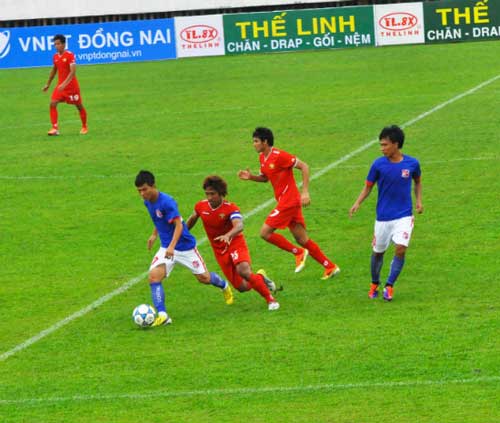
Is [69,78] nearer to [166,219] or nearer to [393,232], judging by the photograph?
[166,219]

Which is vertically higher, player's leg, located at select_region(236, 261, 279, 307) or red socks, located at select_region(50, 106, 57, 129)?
red socks, located at select_region(50, 106, 57, 129)

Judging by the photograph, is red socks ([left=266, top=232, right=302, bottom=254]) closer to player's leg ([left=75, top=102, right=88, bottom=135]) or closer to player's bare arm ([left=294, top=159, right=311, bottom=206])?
player's bare arm ([left=294, top=159, right=311, bottom=206])

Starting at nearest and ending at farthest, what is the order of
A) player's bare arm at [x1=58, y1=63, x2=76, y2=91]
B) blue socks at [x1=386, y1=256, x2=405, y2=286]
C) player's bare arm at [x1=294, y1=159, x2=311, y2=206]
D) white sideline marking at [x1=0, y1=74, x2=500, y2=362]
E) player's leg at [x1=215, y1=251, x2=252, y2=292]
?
1. white sideline marking at [x1=0, y1=74, x2=500, y2=362]
2. blue socks at [x1=386, y1=256, x2=405, y2=286]
3. player's leg at [x1=215, y1=251, x2=252, y2=292]
4. player's bare arm at [x1=294, y1=159, x2=311, y2=206]
5. player's bare arm at [x1=58, y1=63, x2=76, y2=91]

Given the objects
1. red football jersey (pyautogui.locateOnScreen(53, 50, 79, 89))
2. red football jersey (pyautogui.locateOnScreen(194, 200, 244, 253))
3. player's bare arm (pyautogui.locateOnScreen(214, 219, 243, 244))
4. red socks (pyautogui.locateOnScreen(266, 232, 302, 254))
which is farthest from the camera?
red football jersey (pyautogui.locateOnScreen(53, 50, 79, 89))

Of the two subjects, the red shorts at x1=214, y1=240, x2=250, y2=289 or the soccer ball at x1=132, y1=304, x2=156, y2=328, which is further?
the red shorts at x1=214, y1=240, x2=250, y2=289

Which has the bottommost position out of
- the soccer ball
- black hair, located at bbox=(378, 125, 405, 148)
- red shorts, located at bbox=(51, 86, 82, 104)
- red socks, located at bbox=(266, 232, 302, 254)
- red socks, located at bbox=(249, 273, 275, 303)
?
the soccer ball

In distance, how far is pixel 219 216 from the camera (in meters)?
13.6

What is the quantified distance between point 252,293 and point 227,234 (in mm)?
1448

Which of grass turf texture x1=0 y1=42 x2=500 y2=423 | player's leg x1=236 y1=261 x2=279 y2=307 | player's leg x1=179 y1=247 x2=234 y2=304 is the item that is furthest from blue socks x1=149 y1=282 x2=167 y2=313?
player's leg x1=236 y1=261 x2=279 y2=307

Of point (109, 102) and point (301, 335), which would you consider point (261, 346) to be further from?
point (109, 102)

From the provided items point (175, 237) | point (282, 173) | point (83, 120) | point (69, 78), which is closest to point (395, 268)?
point (282, 173)

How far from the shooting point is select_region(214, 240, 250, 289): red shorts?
45.0 feet

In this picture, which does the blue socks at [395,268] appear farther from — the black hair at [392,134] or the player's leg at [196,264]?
the player's leg at [196,264]

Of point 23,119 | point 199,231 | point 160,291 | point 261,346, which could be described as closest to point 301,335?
point 261,346
